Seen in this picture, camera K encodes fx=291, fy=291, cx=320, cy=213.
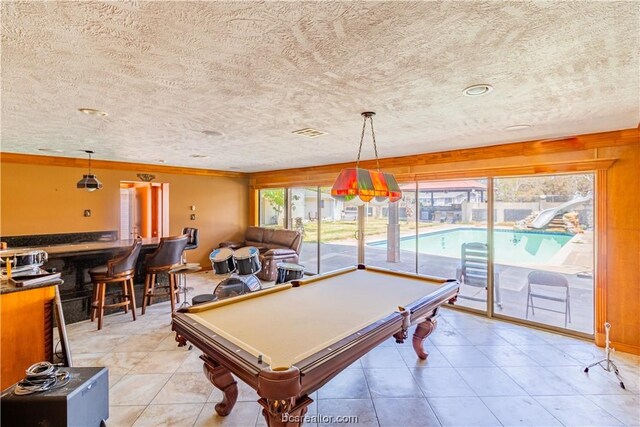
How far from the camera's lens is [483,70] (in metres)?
1.94

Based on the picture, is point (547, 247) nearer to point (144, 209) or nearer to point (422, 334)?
point (422, 334)

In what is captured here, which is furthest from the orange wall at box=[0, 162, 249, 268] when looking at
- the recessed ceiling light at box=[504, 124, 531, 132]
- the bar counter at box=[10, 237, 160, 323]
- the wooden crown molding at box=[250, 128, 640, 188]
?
the recessed ceiling light at box=[504, 124, 531, 132]

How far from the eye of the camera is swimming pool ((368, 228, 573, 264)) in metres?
4.19

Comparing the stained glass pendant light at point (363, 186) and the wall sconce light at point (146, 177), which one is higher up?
the wall sconce light at point (146, 177)

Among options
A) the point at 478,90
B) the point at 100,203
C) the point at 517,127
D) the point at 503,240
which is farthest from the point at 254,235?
the point at 478,90

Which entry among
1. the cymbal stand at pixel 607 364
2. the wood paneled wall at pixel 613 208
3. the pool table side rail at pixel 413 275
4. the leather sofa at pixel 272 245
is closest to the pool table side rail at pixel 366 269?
the pool table side rail at pixel 413 275

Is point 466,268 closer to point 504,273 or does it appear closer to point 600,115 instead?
point 504,273

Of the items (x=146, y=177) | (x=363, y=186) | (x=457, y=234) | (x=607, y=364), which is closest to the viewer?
(x=363, y=186)

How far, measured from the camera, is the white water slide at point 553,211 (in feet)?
12.8

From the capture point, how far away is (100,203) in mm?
6191

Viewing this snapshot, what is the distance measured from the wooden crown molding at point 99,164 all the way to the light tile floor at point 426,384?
3.50m

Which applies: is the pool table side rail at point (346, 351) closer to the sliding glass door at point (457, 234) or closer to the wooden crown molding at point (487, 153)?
the sliding glass door at point (457, 234)

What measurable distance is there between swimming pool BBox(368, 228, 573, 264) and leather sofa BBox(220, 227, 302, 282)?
9.13ft

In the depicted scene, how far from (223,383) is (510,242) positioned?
440cm
